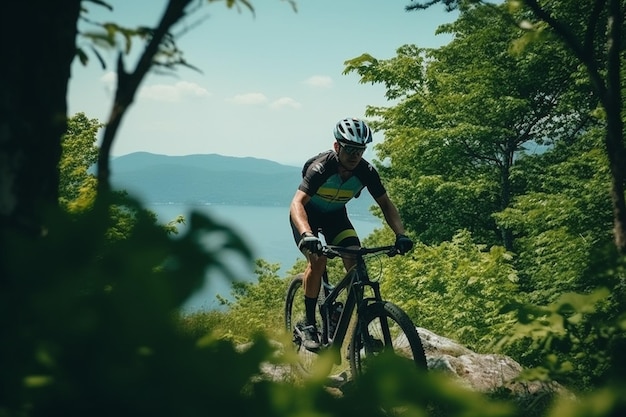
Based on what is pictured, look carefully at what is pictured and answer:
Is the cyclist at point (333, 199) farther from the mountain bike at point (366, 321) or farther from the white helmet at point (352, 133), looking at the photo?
the mountain bike at point (366, 321)

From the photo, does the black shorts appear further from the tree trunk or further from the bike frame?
the tree trunk

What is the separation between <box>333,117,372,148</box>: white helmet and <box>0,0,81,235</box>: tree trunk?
404cm

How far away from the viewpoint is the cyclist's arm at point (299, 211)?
5.52 m

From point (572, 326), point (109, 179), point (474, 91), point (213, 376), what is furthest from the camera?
point (474, 91)

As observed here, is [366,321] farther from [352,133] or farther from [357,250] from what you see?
[352,133]

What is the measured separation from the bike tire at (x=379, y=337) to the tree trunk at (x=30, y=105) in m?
3.58

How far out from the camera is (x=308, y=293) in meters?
6.45

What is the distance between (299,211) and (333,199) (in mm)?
595

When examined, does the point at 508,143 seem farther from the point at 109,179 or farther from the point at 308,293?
the point at 109,179

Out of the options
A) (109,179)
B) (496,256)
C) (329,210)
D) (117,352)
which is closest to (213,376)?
(117,352)

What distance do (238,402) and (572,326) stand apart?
2240 millimetres

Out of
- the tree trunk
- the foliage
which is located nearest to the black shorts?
the foliage

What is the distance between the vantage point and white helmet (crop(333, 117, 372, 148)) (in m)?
5.55

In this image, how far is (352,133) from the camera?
5.58 m
